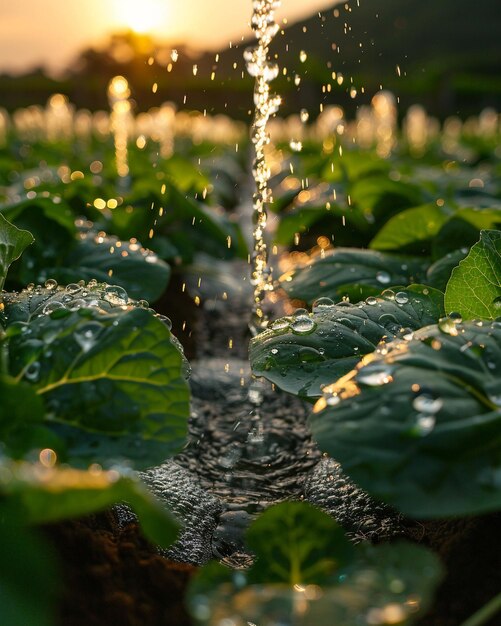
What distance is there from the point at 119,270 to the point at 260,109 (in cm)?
98

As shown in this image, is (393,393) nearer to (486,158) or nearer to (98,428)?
(98,428)

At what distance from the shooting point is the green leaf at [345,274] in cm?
201

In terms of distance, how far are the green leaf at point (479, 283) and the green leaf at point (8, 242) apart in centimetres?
79

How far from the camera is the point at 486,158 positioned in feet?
25.6

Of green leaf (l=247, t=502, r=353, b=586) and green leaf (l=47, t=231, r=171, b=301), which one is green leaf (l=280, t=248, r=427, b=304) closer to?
green leaf (l=47, t=231, r=171, b=301)

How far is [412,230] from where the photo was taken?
94.2 inches

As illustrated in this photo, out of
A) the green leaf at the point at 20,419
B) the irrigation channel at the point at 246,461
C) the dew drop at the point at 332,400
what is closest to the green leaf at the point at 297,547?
the dew drop at the point at 332,400

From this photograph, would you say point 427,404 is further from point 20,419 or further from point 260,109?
point 260,109

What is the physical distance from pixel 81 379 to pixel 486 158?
7422mm

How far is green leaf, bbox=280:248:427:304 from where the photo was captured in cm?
201

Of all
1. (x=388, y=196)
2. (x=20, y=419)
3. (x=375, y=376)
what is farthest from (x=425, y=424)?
(x=388, y=196)

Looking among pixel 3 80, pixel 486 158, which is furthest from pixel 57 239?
pixel 3 80

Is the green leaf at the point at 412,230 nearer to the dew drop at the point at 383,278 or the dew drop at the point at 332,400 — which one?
the dew drop at the point at 383,278

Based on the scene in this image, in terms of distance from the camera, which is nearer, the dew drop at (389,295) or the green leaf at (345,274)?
the dew drop at (389,295)
